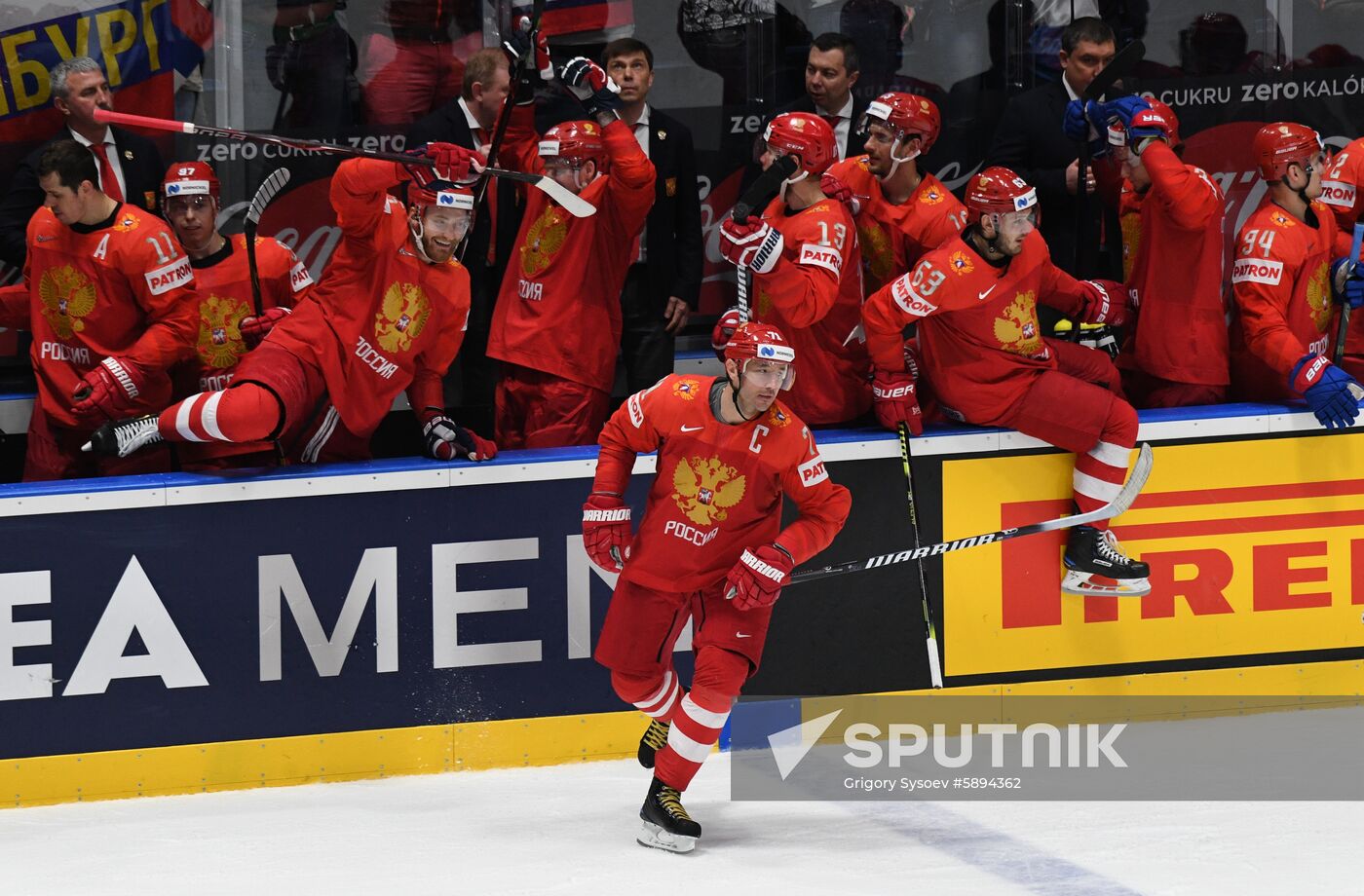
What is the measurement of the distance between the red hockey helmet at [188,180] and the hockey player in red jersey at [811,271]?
1583mm

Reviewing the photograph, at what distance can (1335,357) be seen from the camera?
5801 mm

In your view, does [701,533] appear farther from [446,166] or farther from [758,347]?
[446,166]

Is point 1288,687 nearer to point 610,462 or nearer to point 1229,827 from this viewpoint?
point 1229,827

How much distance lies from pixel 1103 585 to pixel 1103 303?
0.91m

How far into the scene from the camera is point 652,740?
16.2 ft

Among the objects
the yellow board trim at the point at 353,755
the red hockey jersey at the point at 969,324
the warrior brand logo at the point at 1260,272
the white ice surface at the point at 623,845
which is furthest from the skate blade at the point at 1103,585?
the warrior brand logo at the point at 1260,272

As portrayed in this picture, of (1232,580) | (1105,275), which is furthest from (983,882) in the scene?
(1105,275)

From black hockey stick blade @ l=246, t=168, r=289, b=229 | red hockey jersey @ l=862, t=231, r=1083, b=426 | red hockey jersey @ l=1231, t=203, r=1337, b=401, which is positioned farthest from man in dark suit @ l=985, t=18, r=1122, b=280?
black hockey stick blade @ l=246, t=168, r=289, b=229

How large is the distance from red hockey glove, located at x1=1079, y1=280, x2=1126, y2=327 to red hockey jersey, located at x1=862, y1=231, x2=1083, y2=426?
24 cm

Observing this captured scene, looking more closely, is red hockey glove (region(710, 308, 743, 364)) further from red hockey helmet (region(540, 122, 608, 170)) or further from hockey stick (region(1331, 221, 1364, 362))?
hockey stick (region(1331, 221, 1364, 362))

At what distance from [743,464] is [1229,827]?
1600mm

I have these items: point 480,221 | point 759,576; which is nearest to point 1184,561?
point 759,576

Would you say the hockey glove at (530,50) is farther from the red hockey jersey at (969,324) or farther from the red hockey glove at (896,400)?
the red hockey glove at (896,400)

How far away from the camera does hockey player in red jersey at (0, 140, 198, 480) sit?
5227mm
